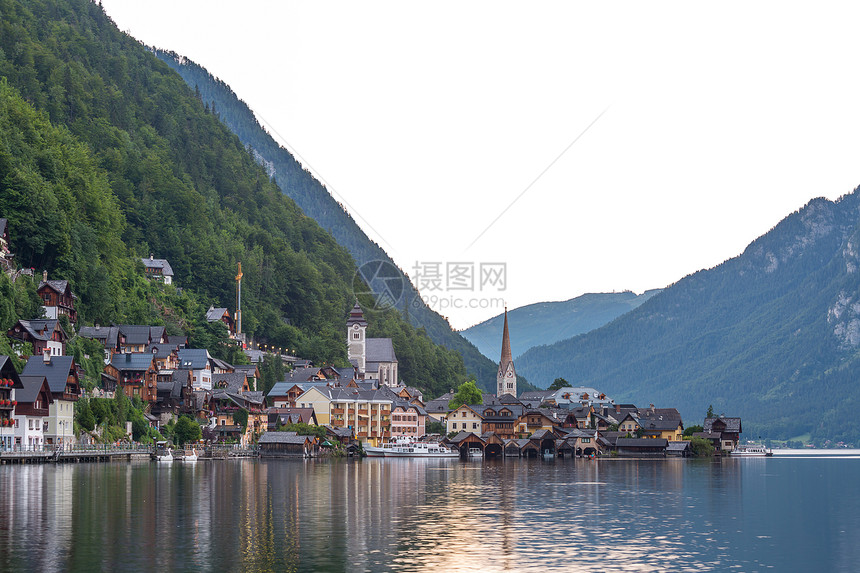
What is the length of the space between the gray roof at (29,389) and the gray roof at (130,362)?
93.4ft

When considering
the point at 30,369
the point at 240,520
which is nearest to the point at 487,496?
the point at 240,520

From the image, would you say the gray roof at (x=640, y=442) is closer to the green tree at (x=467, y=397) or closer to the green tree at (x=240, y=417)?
the green tree at (x=467, y=397)

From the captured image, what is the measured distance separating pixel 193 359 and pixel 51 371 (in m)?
44.2

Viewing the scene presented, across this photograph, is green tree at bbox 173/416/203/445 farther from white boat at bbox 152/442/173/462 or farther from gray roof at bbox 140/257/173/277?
gray roof at bbox 140/257/173/277

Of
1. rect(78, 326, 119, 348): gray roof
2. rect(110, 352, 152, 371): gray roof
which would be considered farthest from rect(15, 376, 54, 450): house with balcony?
rect(78, 326, 119, 348): gray roof

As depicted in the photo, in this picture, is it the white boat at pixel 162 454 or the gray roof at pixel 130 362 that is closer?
the white boat at pixel 162 454

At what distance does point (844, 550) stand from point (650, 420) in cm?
15419

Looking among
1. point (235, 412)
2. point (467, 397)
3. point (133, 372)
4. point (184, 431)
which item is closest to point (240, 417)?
point (235, 412)

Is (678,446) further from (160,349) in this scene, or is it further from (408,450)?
(160,349)

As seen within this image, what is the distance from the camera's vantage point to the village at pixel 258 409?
325ft

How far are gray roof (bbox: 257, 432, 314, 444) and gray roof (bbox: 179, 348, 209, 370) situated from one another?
1637cm

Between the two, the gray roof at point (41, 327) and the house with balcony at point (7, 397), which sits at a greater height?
the gray roof at point (41, 327)

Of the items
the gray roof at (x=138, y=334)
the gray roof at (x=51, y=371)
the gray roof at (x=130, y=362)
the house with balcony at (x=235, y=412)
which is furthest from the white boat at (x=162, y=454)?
the gray roof at (x=138, y=334)

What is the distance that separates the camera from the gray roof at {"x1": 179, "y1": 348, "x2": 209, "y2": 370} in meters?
141
